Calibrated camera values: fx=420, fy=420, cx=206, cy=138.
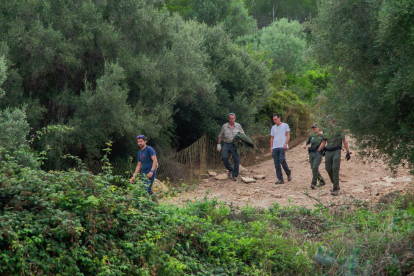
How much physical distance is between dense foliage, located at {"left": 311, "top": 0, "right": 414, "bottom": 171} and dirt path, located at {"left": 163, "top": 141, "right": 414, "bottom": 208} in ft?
3.36

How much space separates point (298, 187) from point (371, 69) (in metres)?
3.99

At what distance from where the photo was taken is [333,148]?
33.4 ft

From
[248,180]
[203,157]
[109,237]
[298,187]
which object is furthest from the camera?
[203,157]

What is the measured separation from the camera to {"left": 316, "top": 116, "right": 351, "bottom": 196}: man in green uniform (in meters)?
9.69

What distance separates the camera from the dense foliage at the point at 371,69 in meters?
7.43

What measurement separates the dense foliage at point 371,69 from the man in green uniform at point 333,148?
444 millimetres

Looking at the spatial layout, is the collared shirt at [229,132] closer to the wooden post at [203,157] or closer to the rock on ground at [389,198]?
the wooden post at [203,157]

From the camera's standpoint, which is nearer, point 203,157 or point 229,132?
point 229,132

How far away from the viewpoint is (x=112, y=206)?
5.28 meters

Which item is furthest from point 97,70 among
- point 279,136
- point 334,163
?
point 334,163

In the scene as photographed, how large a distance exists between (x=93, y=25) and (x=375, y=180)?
9.44 m

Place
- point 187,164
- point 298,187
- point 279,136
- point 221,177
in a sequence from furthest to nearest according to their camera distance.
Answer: point 221,177 → point 187,164 → point 279,136 → point 298,187

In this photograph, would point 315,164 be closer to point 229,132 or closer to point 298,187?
point 298,187

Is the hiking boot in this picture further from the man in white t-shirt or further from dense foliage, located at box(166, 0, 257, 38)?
dense foliage, located at box(166, 0, 257, 38)
